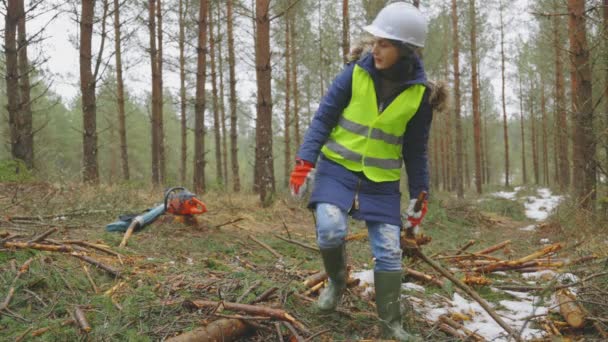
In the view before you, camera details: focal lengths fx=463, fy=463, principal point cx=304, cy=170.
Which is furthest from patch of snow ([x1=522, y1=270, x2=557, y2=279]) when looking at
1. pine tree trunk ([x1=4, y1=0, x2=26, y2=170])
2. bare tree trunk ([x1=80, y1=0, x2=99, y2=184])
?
pine tree trunk ([x1=4, y1=0, x2=26, y2=170])

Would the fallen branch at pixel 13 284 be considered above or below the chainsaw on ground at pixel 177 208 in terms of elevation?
below

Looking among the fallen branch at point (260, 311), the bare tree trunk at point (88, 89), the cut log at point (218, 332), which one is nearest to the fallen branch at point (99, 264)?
the fallen branch at point (260, 311)

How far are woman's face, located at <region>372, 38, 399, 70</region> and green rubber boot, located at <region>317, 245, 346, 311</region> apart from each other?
45.7 inches

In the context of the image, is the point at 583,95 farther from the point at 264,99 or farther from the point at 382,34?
the point at 382,34

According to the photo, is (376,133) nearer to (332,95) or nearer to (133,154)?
Result: (332,95)

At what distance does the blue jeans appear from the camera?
2.80 meters

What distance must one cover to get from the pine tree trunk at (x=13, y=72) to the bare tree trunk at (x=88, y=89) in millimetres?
1304

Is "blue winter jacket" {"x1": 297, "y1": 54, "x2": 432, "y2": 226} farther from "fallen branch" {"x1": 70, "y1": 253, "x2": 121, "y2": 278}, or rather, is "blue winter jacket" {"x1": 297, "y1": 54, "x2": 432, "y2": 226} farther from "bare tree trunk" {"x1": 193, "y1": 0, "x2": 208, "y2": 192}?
"bare tree trunk" {"x1": 193, "y1": 0, "x2": 208, "y2": 192}

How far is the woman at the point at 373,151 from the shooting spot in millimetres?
2801

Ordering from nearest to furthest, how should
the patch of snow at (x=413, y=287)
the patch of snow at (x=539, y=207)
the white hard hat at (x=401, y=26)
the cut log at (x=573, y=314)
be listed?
1. the white hard hat at (x=401, y=26)
2. the cut log at (x=573, y=314)
3. the patch of snow at (x=413, y=287)
4. the patch of snow at (x=539, y=207)

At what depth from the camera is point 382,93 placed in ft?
9.32

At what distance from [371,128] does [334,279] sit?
103 centimetres

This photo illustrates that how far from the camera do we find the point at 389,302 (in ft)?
9.30

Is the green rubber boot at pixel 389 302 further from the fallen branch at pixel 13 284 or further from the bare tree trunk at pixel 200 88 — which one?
the bare tree trunk at pixel 200 88
